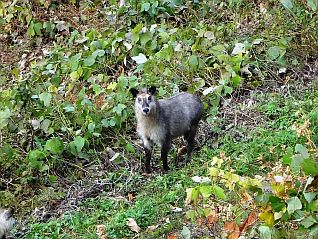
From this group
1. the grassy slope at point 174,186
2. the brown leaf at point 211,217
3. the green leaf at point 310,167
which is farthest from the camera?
the grassy slope at point 174,186

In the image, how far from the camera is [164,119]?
7.37 metres

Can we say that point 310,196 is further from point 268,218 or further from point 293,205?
point 268,218

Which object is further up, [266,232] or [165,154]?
[266,232]

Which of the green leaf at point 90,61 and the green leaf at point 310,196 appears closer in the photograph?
the green leaf at point 310,196

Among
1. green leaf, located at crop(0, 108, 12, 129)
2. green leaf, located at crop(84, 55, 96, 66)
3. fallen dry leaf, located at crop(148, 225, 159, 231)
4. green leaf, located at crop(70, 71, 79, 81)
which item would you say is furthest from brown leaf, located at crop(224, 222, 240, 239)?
green leaf, located at crop(84, 55, 96, 66)

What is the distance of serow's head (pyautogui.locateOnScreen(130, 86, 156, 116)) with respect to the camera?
7.11 metres

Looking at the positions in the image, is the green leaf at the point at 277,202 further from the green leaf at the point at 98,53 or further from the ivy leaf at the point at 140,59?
the green leaf at the point at 98,53

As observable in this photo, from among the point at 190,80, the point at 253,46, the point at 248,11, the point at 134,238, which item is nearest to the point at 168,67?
the point at 190,80

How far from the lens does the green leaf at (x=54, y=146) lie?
7.35m

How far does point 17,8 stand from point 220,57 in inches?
187

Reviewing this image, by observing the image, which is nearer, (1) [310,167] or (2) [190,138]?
(1) [310,167]

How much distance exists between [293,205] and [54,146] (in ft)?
14.9

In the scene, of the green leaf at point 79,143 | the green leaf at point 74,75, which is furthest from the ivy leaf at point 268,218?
the green leaf at point 74,75

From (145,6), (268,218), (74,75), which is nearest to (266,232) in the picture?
(268,218)
